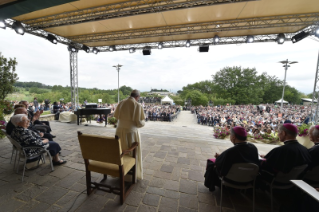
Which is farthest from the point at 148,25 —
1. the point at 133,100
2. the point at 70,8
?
the point at 133,100

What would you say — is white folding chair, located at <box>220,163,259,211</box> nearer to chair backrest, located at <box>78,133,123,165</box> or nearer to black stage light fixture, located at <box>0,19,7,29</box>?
chair backrest, located at <box>78,133,123,165</box>

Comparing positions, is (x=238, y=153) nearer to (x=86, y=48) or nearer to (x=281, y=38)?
(x=281, y=38)

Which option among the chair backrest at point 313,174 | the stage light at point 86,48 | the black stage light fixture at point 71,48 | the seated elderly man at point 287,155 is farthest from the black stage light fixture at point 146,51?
the chair backrest at point 313,174

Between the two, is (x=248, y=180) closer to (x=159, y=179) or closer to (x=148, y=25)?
(x=159, y=179)

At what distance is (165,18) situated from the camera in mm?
4266

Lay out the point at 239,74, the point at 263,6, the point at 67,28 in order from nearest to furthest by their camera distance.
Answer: the point at 263,6, the point at 67,28, the point at 239,74

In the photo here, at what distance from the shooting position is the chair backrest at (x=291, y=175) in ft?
4.90

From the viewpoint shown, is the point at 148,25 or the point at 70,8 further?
the point at 148,25

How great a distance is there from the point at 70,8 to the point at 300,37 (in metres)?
7.76

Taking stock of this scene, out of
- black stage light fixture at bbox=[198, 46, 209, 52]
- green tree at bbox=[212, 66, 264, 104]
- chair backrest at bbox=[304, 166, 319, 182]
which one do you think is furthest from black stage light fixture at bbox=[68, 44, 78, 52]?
green tree at bbox=[212, 66, 264, 104]

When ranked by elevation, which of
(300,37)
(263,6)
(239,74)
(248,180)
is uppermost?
(239,74)

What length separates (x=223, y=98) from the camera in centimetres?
3175

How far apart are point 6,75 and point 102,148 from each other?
7.34 metres

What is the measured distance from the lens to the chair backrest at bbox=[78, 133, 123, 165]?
1541 millimetres
